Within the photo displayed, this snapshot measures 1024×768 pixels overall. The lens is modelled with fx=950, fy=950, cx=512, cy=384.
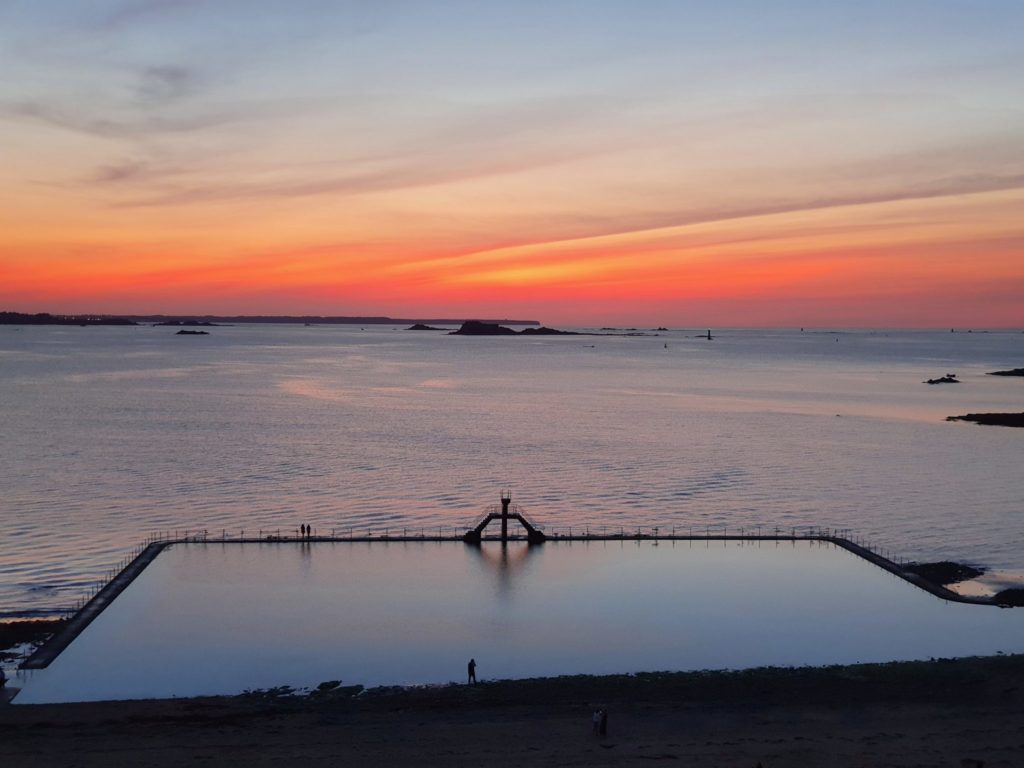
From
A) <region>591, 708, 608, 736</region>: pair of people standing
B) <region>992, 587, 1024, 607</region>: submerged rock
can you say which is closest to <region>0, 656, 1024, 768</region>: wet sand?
<region>591, 708, 608, 736</region>: pair of people standing

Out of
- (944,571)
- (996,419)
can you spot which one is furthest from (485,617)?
(996,419)

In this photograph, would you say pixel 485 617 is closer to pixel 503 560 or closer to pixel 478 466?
pixel 503 560

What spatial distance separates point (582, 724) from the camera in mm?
25828

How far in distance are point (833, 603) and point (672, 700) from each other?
1432 cm

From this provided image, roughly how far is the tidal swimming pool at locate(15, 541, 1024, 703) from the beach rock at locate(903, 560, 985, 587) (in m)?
1.65

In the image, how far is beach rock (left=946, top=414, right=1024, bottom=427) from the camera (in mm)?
100438

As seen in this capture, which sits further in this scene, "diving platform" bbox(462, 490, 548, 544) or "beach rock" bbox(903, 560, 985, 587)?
"diving platform" bbox(462, 490, 548, 544)

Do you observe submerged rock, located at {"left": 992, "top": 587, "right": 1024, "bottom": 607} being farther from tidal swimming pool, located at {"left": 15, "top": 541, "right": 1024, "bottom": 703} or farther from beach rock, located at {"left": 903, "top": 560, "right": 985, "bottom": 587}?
beach rock, located at {"left": 903, "top": 560, "right": 985, "bottom": 587}

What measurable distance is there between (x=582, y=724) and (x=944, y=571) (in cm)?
2486

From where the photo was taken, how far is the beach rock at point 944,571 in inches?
1660

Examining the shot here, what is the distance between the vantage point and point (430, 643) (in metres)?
33.9

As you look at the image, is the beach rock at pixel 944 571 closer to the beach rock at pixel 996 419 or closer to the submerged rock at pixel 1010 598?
the submerged rock at pixel 1010 598

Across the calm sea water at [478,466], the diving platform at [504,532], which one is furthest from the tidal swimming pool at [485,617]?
the calm sea water at [478,466]

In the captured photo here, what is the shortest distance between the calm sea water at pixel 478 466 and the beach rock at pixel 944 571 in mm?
1015
